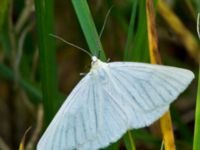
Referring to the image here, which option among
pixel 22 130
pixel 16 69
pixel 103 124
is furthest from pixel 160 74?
pixel 22 130

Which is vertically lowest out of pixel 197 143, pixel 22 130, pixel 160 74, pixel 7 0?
pixel 22 130

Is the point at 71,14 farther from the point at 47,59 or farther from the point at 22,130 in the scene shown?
the point at 47,59

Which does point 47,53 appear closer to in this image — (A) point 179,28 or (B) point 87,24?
(B) point 87,24

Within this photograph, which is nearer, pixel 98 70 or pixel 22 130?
pixel 98 70

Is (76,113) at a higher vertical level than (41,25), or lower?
lower

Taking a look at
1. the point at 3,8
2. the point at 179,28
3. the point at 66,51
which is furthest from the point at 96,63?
the point at 66,51

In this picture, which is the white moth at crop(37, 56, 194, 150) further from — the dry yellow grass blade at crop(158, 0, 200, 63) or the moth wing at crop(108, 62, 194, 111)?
the dry yellow grass blade at crop(158, 0, 200, 63)
